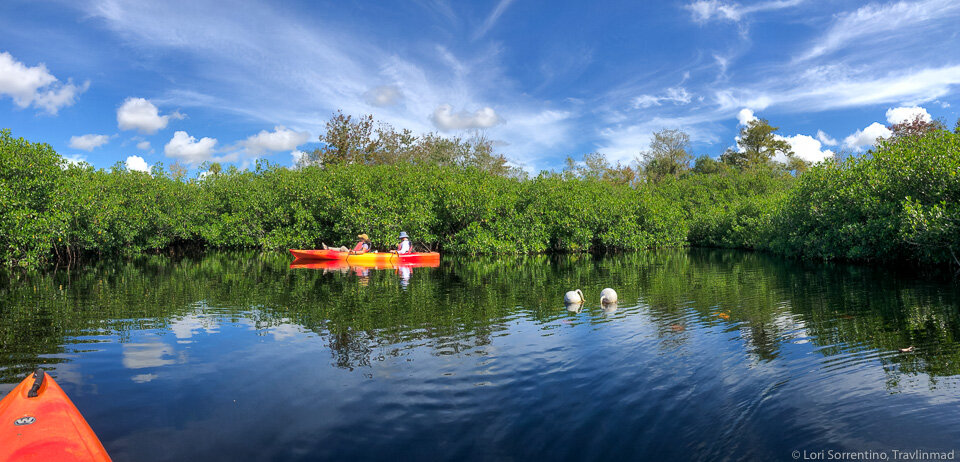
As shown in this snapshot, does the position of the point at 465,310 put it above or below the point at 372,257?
below

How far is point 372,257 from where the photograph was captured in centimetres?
2219

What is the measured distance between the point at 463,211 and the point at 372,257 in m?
9.34

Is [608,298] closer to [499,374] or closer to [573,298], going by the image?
[573,298]

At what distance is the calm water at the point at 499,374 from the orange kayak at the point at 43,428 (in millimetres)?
488

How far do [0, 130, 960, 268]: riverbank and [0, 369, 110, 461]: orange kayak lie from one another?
17560 mm

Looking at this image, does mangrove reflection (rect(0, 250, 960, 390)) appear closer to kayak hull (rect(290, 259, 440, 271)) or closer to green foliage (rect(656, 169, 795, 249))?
kayak hull (rect(290, 259, 440, 271))

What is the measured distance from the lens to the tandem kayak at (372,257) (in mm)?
22266

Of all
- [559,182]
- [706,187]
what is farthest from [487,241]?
[706,187]

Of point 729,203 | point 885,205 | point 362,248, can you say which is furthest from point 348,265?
point 729,203

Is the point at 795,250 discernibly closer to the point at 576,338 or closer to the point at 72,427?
the point at 576,338

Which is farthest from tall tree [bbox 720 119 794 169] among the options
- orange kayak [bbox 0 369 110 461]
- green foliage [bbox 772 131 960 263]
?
orange kayak [bbox 0 369 110 461]

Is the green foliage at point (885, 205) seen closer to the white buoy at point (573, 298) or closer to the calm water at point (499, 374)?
the calm water at point (499, 374)

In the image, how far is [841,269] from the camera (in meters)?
19.3

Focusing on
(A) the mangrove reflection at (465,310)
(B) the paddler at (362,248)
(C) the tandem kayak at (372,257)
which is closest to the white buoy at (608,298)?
(A) the mangrove reflection at (465,310)
